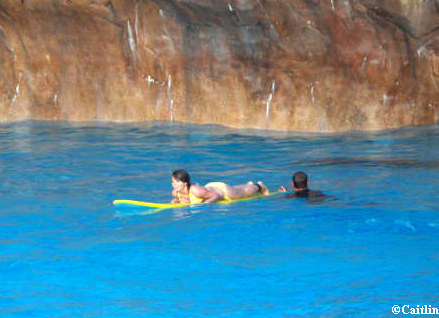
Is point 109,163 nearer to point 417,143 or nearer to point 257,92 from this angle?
point 257,92

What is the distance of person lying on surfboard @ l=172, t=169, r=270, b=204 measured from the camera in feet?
27.4

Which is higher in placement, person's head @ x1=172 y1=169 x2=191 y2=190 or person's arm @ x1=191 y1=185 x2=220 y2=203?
person's head @ x1=172 y1=169 x2=191 y2=190

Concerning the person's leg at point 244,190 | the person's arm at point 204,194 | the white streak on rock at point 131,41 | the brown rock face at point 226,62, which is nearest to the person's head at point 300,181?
the person's leg at point 244,190

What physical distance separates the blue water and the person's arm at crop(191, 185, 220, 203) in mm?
226

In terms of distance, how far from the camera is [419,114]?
1426 cm

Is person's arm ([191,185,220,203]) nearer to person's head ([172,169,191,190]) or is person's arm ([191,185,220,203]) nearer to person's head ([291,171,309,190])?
person's head ([172,169,191,190])

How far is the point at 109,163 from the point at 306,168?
3.32 m

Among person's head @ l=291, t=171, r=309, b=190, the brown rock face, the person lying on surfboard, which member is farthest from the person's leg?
the brown rock face

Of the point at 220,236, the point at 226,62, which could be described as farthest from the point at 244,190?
the point at 226,62

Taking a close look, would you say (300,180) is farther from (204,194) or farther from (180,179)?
(180,179)

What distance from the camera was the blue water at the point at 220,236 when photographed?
536 centimetres

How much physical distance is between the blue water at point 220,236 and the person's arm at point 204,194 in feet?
0.74

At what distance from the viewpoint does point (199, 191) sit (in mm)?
8391

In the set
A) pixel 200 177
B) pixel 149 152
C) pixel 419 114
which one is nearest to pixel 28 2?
pixel 149 152
